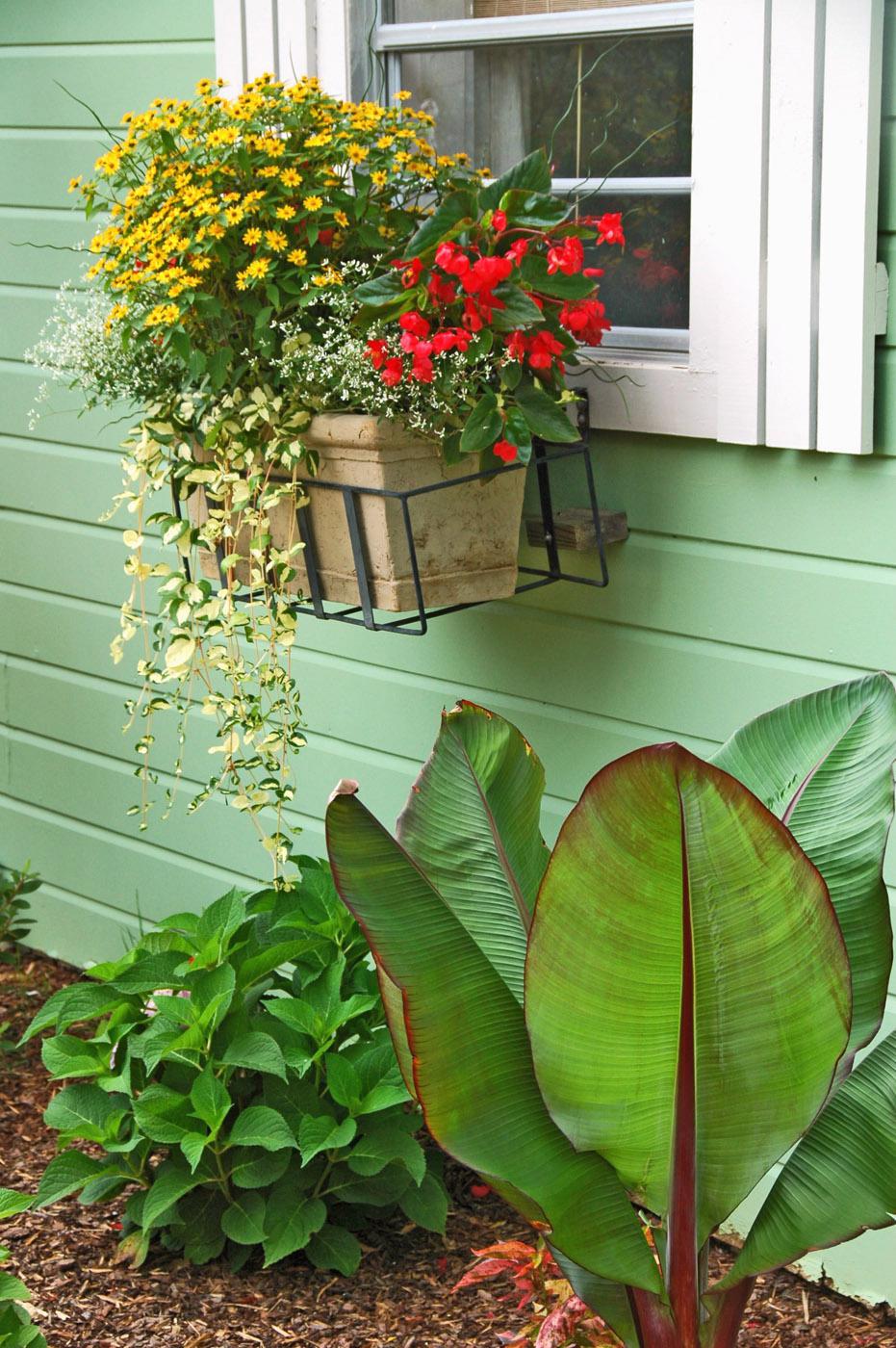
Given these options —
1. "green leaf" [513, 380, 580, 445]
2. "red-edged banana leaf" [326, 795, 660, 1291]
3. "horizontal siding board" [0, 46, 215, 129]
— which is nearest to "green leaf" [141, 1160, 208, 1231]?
"red-edged banana leaf" [326, 795, 660, 1291]

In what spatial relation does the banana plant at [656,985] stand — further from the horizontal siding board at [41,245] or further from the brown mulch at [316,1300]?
the horizontal siding board at [41,245]

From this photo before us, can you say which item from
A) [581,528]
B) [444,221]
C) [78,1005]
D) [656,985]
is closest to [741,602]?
[581,528]

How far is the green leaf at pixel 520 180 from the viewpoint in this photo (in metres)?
2.44

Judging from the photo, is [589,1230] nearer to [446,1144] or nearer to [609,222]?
[446,1144]

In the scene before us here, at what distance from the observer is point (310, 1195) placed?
284 cm

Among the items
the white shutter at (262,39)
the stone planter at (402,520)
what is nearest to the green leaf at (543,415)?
the stone planter at (402,520)

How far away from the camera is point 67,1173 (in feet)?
9.21

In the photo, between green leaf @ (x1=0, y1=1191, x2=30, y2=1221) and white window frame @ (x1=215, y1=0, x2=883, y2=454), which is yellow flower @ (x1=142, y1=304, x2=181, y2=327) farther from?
green leaf @ (x1=0, y1=1191, x2=30, y2=1221)

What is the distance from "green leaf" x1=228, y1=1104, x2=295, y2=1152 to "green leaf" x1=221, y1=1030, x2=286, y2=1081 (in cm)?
7

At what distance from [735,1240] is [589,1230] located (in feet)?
3.80

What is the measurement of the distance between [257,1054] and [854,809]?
118 cm

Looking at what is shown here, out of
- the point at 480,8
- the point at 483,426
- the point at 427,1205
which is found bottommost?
the point at 427,1205

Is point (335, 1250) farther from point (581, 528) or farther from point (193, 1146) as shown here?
point (581, 528)

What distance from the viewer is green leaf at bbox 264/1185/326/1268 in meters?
2.69
